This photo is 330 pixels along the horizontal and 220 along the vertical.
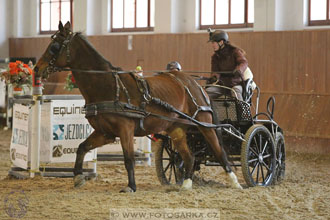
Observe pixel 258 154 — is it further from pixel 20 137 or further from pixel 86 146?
pixel 20 137

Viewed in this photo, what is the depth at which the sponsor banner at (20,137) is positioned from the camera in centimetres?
752

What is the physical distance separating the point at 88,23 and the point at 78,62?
32.5 feet

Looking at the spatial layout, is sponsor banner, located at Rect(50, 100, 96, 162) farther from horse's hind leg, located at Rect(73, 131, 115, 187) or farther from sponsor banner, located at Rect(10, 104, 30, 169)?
horse's hind leg, located at Rect(73, 131, 115, 187)

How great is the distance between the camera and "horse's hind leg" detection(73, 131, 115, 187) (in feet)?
20.9

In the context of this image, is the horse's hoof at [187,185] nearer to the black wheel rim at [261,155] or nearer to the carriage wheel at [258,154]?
the carriage wheel at [258,154]

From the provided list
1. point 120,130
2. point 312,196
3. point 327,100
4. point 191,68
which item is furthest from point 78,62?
point 191,68

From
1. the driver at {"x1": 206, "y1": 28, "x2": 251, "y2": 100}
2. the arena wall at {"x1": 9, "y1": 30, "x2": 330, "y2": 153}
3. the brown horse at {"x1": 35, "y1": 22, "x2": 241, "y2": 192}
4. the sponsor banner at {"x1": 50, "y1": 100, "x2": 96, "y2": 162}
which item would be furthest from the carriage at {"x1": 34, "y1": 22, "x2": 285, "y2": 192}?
the arena wall at {"x1": 9, "y1": 30, "x2": 330, "y2": 153}

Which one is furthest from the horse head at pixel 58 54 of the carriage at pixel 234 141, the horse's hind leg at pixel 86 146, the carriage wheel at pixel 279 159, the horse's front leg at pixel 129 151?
the carriage wheel at pixel 279 159

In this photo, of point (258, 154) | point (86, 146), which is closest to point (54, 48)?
point (86, 146)

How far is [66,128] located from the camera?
7.62m

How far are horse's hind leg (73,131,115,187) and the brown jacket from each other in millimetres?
1807

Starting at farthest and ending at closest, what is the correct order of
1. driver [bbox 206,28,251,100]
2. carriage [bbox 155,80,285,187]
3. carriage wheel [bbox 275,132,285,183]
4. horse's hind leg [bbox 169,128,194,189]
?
1. carriage wheel [bbox 275,132,285,183]
2. driver [bbox 206,28,251,100]
3. carriage [bbox 155,80,285,187]
4. horse's hind leg [bbox 169,128,194,189]

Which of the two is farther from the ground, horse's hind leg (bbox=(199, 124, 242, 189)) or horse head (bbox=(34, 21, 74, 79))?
horse head (bbox=(34, 21, 74, 79))

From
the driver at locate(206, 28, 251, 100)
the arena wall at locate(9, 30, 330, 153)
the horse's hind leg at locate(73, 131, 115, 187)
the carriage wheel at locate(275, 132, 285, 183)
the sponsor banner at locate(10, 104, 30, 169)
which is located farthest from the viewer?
the arena wall at locate(9, 30, 330, 153)
